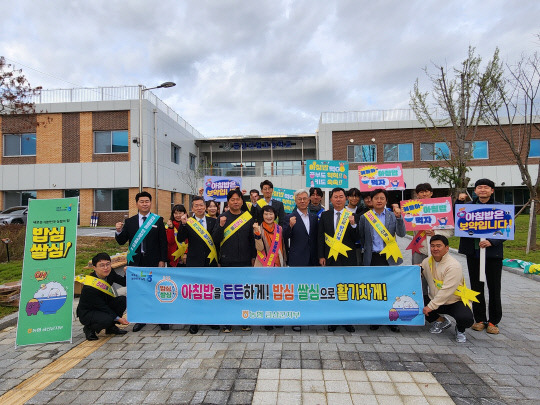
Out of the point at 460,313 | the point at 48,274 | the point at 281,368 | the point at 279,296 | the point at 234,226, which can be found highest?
the point at 234,226

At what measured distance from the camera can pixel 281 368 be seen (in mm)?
3309

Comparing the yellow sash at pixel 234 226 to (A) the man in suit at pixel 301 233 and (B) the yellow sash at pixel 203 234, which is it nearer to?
(B) the yellow sash at pixel 203 234

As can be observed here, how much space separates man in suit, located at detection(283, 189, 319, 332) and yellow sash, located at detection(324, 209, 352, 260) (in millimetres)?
270

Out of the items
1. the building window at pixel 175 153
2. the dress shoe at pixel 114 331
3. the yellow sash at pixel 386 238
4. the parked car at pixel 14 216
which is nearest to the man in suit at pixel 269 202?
the yellow sash at pixel 386 238

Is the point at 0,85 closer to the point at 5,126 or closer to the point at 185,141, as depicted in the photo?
the point at 5,126

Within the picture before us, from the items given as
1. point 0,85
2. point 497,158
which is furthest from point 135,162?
point 497,158

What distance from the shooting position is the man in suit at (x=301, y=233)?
15.3 ft

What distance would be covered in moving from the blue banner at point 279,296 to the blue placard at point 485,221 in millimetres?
925

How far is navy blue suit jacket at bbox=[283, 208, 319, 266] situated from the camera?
15.3 ft

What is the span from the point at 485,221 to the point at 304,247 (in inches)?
95.7

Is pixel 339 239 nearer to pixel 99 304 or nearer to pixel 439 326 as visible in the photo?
pixel 439 326

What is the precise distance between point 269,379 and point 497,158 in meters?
27.7

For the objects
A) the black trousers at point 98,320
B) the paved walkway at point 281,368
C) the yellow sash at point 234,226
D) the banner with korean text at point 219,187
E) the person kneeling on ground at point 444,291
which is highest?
the banner with korean text at point 219,187

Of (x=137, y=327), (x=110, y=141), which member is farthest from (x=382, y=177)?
(x=110, y=141)
